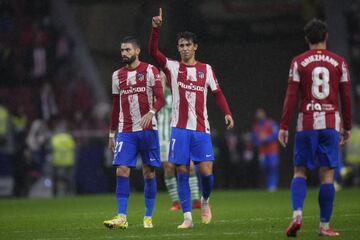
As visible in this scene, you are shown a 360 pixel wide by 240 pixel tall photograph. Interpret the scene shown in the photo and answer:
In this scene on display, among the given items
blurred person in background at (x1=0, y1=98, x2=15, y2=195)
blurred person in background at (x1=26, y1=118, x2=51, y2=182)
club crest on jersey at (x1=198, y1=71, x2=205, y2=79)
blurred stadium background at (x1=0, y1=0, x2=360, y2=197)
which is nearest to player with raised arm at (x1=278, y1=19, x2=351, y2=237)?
club crest on jersey at (x1=198, y1=71, x2=205, y2=79)

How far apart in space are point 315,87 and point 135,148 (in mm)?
2972

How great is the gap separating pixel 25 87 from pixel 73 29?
315cm

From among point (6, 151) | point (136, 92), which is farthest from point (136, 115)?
point (6, 151)

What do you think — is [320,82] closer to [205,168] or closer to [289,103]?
[289,103]

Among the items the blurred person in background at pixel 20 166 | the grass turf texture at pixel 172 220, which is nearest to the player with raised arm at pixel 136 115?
the grass turf texture at pixel 172 220

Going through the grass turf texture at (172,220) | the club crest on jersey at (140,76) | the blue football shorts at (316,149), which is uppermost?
the club crest on jersey at (140,76)

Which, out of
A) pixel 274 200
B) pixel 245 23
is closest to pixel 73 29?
pixel 245 23

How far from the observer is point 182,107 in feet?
44.6

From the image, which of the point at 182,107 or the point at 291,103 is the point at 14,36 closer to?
the point at 182,107

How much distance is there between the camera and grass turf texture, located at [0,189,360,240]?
1216cm

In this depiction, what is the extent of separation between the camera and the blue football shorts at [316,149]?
11.2 meters

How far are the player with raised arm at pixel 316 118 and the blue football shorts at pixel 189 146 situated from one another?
239 cm

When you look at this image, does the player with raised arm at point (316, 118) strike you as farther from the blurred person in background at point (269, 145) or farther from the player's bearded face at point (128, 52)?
the blurred person in background at point (269, 145)

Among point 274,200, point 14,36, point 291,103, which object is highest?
point 14,36
